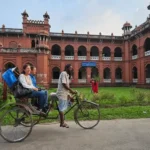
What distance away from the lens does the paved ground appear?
3.72 m

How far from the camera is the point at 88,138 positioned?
4.26 m

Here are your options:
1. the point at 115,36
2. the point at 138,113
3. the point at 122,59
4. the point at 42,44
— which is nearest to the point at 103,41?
the point at 115,36

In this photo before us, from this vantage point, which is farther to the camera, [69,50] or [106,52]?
[106,52]

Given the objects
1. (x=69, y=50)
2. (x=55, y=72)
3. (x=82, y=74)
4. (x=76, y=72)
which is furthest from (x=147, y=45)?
(x=55, y=72)

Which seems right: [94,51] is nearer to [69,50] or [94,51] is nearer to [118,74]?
[69,50]

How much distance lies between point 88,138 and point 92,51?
30.9 metres

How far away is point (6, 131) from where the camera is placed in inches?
171

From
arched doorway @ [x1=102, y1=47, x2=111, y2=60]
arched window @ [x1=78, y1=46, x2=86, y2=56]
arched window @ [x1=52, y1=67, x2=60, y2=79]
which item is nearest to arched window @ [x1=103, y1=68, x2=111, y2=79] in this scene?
arched doorway @ [x1=102, y1=47, x2=111, y2=60]

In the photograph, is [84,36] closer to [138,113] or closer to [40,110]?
[138,113]

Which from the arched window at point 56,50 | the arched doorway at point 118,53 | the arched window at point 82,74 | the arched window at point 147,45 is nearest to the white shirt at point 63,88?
the arched window at point 147,45

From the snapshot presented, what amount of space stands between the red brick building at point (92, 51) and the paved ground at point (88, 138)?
2255 centimetres

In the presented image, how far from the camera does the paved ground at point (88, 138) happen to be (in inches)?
147

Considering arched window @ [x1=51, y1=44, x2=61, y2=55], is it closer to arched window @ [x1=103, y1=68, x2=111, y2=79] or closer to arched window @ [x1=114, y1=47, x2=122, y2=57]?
arched window @ [x1=103, y1=68, x2=111, y2=79]

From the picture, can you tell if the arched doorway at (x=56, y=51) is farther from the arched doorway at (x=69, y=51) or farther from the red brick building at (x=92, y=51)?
the arched doorway at (x=69, y=51)
